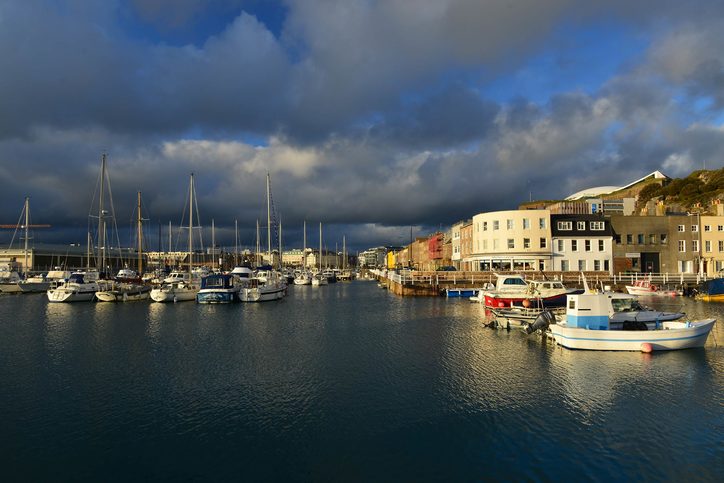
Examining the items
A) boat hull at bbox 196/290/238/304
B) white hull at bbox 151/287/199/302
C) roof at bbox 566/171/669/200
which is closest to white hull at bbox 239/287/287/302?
boat hull at bbox 196/290/238/304

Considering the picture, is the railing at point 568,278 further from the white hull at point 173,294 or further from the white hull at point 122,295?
the white hull at point 122,295

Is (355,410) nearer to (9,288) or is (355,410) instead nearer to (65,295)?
(65,295)

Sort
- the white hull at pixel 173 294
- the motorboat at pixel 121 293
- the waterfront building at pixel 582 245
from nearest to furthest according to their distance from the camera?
the white hull at pixel 173 294
the motorboat at pixel 121 293
the waterfront building at pixel 582 245

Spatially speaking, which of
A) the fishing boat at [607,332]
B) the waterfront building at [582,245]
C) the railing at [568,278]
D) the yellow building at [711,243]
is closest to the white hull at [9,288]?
the railing at [568,278]

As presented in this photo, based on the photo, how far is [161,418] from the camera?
62.2 ft

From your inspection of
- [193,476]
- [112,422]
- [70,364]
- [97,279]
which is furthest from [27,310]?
[193,476]

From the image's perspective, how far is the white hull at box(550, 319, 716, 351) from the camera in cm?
2906

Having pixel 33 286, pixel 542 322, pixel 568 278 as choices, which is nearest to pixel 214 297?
pixel 542 322

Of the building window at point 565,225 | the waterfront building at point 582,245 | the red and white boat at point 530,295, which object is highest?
the building window at point 565,225

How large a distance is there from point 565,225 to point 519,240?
29.8 feet

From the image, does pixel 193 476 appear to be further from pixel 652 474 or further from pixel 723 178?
pixel 723 178

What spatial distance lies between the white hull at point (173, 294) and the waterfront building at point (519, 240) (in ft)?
169

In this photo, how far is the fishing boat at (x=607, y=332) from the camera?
2908 cm

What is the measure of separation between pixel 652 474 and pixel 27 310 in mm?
69516
